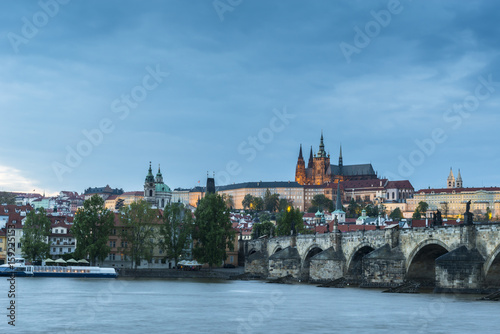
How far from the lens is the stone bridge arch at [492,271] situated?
163 ft

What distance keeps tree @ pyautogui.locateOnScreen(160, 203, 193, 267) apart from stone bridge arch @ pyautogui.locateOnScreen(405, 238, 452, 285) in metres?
38.3

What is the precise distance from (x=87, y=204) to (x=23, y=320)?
51.5 metres

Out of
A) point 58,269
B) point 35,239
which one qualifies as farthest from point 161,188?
point 58,269

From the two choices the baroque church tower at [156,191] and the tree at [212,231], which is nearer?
the tree at [212,231]

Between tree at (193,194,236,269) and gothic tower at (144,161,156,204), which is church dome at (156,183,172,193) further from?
tree at (193,194,236,269)

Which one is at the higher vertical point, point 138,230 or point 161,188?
point 161,188

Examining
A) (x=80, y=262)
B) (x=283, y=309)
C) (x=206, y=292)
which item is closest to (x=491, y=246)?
(x=283, y=309)

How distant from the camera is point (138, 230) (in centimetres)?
9031

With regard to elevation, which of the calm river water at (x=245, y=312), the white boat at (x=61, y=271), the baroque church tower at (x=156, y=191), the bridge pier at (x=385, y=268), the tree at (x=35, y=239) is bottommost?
the calm river water at (x=245, y=312)

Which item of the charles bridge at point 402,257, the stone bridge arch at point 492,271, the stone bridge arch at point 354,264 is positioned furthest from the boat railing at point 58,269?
the stone bridge arch at point 492,271

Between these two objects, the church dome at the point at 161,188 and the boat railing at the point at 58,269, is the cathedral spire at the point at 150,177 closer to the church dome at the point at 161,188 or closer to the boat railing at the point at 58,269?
the church dome at the point at 161,188

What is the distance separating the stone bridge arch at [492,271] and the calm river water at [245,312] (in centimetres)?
232

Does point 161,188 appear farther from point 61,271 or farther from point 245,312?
point 245,312

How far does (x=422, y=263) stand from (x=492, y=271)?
10.4 m
